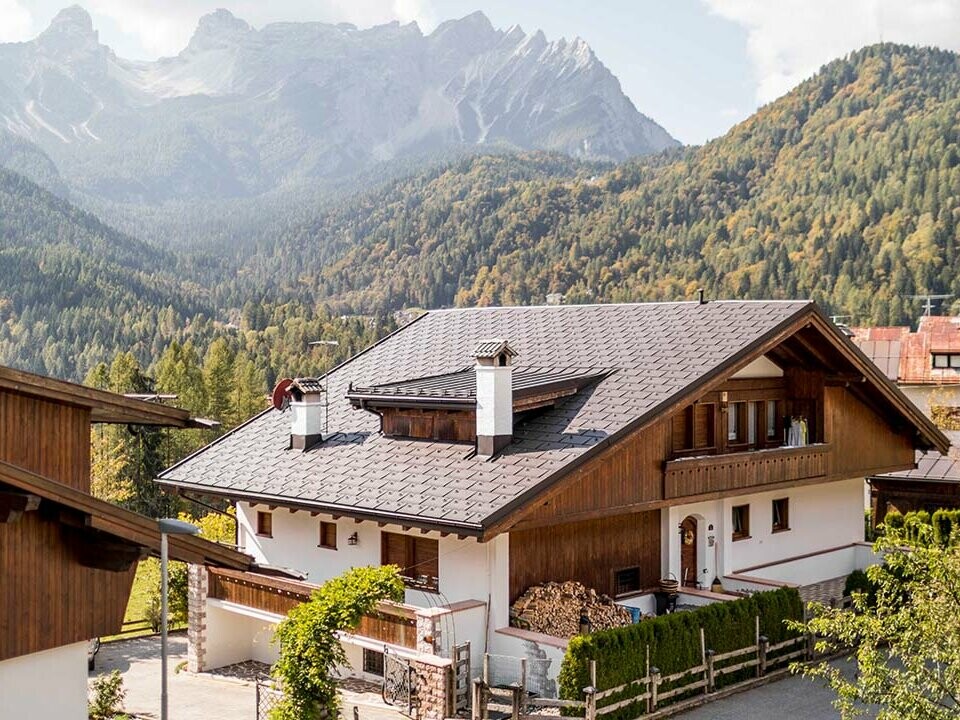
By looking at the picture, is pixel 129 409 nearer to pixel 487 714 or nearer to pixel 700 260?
pixel 487 714

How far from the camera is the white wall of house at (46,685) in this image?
1235cm

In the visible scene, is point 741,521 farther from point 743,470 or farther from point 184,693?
point 184,693

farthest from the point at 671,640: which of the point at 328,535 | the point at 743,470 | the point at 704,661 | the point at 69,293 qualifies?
the point at 69,293

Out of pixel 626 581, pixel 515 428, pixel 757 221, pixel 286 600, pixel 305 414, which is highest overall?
pixel 757 221

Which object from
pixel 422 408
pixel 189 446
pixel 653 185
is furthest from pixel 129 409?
pixel 653 185

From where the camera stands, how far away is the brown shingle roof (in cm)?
2016

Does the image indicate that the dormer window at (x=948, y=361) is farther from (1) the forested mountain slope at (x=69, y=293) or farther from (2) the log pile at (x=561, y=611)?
(1) the forested mountain slope at (x=69, y=293)

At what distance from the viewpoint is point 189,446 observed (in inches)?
2530

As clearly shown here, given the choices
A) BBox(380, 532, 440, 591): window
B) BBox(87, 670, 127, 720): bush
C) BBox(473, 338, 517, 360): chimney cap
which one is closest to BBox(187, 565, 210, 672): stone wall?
BBox(380, 532, 440, 591): window

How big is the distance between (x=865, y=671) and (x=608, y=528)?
917cm

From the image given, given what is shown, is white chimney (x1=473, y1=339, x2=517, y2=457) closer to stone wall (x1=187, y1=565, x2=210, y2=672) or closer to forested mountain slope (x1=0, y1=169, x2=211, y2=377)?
stone wall (x1=187, y1=565, x2=210, y2=672)

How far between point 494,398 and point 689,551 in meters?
6.32

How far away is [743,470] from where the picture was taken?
2378cm

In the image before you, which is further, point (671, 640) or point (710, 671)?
point (710, 671)
